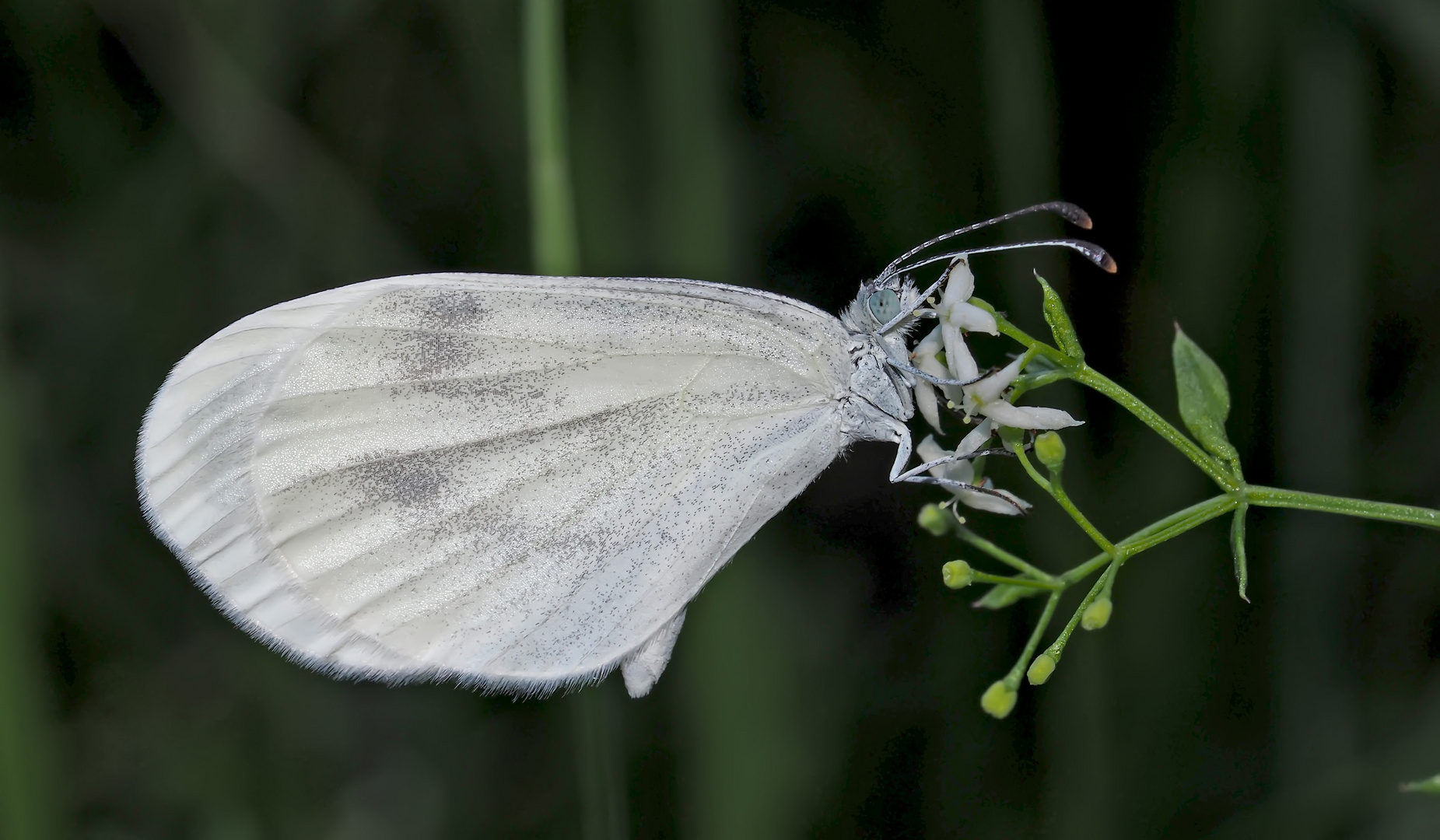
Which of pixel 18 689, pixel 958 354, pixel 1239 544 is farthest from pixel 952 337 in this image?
pixel 18 689

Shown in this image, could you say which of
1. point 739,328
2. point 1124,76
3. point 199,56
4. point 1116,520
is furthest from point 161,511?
point 1124,76

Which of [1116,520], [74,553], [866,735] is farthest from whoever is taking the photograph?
[74,553]

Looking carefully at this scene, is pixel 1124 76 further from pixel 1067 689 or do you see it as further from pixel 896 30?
pixel 1067 689

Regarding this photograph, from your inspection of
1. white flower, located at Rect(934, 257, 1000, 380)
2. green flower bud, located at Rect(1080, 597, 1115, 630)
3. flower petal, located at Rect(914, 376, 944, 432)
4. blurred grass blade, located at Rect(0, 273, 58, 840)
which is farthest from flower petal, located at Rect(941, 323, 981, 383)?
blurred grass blade, located at Rect(0, 273, 58, 840)

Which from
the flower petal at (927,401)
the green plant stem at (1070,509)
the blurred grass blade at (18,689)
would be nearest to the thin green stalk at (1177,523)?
the green plant stem at (1070,509)

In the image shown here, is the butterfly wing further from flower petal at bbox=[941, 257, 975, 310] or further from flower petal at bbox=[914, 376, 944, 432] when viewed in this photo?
flower petal at bbox=[941, 257, 975, 310]

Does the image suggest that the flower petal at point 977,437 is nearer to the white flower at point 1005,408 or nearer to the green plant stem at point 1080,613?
the white flower at point 1005,408
